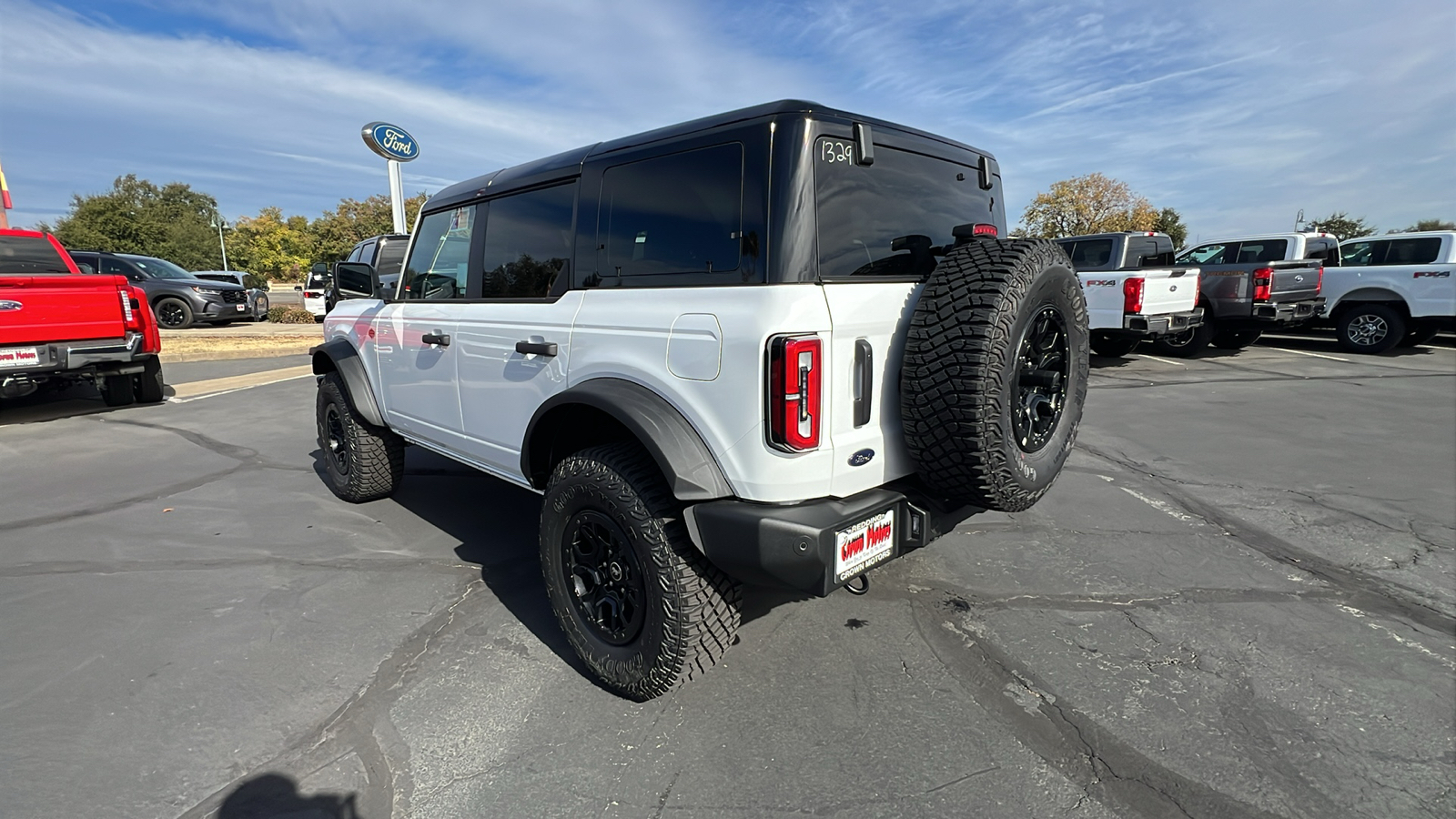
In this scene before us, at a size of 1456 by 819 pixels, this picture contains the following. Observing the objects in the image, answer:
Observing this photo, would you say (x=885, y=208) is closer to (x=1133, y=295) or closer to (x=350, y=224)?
(x=1133, y=295)

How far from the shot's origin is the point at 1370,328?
1194 centimetres

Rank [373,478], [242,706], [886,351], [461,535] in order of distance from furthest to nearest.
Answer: [373,478] < [461,535] < [242,706] < [886,351]

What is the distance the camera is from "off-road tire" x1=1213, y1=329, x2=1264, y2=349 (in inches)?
485

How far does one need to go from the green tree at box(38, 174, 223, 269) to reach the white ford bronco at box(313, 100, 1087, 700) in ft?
187

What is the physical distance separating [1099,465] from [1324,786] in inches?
143

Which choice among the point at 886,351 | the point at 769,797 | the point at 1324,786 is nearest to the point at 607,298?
the point at 886,351

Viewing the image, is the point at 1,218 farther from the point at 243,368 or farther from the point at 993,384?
the point at 993,384

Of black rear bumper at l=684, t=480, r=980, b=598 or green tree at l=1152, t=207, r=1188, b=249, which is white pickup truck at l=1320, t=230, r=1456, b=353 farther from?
green tree at l=1152, t=207, r=1188, b=249

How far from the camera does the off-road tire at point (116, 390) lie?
7965mm

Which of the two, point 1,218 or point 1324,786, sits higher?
point 1,218

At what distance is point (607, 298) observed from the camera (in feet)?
8.88

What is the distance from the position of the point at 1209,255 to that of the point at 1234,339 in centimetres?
157

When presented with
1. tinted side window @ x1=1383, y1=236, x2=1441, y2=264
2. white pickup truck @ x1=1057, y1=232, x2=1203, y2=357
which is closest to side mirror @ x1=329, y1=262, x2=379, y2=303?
white pickup truck @ x1=1057, y1=232, x2=1203, y2=357

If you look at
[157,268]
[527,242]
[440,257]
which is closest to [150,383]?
[440,257]
